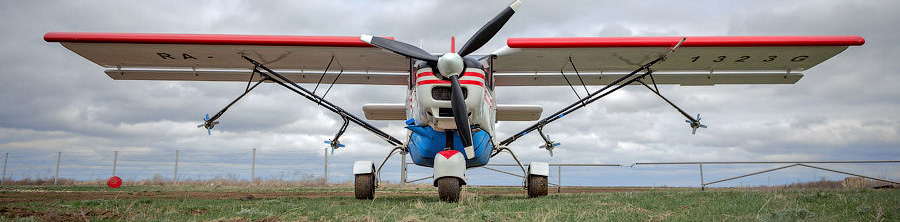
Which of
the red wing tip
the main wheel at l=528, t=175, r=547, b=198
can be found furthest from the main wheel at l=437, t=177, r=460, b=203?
the red wing tip

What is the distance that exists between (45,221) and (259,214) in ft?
5.60

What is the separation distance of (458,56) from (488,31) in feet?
3.50

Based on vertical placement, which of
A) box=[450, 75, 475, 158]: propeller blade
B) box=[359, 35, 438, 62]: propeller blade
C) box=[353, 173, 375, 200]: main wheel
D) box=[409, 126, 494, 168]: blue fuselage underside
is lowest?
box=[353, 173, 375, 200]: main wheel

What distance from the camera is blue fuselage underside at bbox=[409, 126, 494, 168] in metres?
8.10

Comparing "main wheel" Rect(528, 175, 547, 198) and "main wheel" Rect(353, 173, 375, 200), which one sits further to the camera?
"main wheel" Rect(528, 175, 547, 198)

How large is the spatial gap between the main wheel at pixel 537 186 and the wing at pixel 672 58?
2265 mm

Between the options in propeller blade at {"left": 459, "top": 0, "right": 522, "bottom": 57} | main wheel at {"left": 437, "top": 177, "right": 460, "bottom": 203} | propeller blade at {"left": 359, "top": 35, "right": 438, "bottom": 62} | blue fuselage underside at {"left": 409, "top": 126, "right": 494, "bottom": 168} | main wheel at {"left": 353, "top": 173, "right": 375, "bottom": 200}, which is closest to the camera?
main wheel at {"left": 437, "top": 177, "right": 460, "bottom": 203}

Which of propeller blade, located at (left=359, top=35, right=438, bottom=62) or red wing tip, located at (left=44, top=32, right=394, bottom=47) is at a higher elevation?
red wing tip, located at (left=44, top=32, right=394, bottom=47)

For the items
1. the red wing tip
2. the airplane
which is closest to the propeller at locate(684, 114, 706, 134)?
the airplane

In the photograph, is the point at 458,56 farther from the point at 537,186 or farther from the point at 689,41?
the point at 689,41

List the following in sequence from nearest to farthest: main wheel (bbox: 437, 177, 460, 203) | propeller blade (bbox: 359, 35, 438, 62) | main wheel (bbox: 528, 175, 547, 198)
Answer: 1. main wheel (bbox: 437, 177, 460, 203)
2. propeller blade (bbox: 359, 35, 438, 62)
3. main wheel (bbox: 528, 175, 547, 198)

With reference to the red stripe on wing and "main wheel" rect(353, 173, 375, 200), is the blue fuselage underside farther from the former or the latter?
the red stripe on wing

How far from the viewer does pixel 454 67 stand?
22.2 ft

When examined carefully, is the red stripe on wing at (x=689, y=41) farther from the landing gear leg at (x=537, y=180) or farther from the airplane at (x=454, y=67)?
the landing gear leg at (x=537, y=180)
